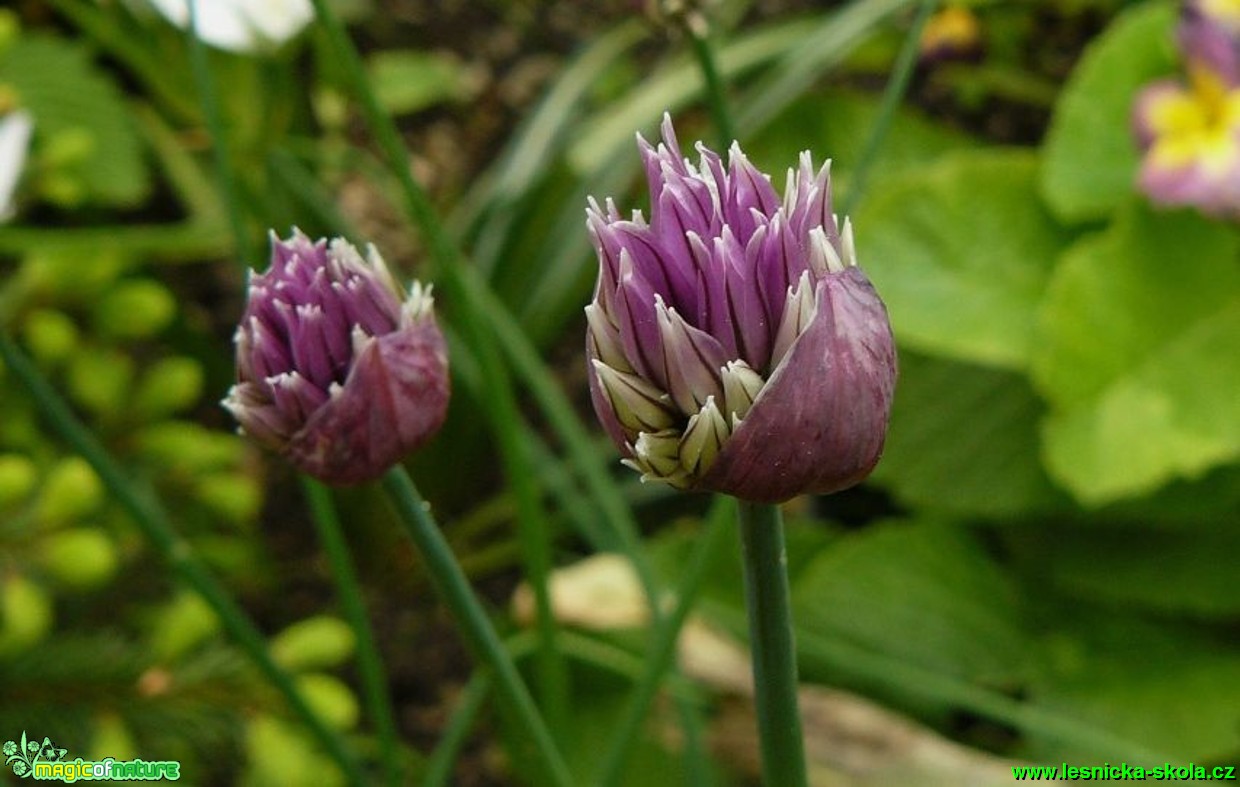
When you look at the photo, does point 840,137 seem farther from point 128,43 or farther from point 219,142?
point 219,142

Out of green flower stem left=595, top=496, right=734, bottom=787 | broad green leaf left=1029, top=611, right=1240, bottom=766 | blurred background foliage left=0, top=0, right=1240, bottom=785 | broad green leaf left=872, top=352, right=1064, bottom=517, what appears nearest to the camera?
green flower stem left=595, top=496, right=734, bottom=787

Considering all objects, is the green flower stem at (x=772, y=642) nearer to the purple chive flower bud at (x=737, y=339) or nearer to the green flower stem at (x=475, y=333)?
the purple chive flower bud at (x=737, y=339)

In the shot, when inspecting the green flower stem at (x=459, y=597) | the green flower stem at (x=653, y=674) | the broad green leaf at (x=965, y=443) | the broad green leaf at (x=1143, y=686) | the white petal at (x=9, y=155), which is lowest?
the broad green leaf at (x=1143, y=686)

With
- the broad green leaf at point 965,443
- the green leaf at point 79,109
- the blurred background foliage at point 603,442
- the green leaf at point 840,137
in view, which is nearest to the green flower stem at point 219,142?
the blurred background foliage at point 603,442

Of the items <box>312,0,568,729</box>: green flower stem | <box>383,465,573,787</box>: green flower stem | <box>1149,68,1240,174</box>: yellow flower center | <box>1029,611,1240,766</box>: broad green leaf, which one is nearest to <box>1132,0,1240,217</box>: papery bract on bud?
<box>1149,68,1240,174</box>: yellow flower center

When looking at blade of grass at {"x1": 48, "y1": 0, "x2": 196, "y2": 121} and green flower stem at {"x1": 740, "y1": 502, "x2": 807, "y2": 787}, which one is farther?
blade of grass at {"x1": 48, "y1": 0, "x2": 196, "y2": 121}

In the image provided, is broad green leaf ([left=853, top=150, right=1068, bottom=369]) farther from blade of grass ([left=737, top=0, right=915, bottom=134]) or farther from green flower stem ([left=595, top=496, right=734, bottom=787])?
green flower stem ([left=595, top=496, right=734, bottom=787])
